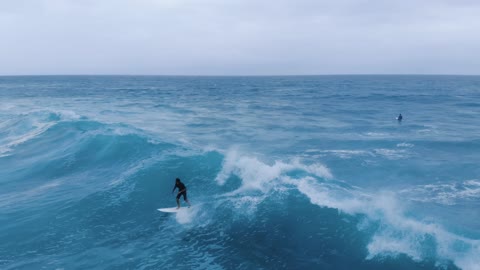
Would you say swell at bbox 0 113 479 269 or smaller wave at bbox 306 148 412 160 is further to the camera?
smaller wave at bbox 306 148 412 160

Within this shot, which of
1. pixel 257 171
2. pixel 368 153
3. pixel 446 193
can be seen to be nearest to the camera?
pixel 446 193

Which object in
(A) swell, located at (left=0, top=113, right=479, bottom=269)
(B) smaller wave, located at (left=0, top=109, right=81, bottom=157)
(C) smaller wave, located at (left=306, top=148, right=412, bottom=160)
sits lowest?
(A) swell, located at (left=0, top=113, right=479, bottom=269)

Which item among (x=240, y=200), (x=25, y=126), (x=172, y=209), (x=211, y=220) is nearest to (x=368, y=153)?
(x=240, y=200)

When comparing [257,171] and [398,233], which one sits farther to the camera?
[257,171]

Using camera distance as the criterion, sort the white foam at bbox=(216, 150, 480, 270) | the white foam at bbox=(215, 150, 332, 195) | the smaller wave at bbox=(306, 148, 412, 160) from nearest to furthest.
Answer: the white foam at bbox=(216, 150, 480, 270), the white foam at bbox=(215, 150, 332, 195), the smaller wave at bbox=(306, 148, 412, 160)

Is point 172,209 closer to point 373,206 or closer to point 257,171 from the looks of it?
point 257,171

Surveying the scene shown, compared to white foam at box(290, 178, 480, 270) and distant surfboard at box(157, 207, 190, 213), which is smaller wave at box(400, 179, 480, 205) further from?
distant surfboard at box(157, 207, 190, 213)

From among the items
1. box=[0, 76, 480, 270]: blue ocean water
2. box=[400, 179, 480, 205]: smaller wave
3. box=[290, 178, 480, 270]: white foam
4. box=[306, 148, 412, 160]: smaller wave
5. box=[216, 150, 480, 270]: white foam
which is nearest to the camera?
box=[290, 178, 480, 270]: white foam

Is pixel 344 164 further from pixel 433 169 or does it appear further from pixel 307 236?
pixel 307 236

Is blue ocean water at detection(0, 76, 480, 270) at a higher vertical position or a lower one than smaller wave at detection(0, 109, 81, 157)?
lower

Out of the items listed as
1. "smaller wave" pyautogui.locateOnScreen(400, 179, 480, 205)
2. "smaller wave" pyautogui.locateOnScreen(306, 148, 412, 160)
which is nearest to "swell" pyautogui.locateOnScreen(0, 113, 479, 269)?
"smaller wave" pyautogui.locateOnScreen(400, 179, 480, 205)

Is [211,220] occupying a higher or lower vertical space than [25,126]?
lower

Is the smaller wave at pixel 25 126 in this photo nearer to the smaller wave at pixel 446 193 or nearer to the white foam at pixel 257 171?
the white foam at pixel 257 171

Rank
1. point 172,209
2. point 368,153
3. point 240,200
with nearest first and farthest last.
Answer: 1. point 172,209
2. point 240,200
3. point 368,153
